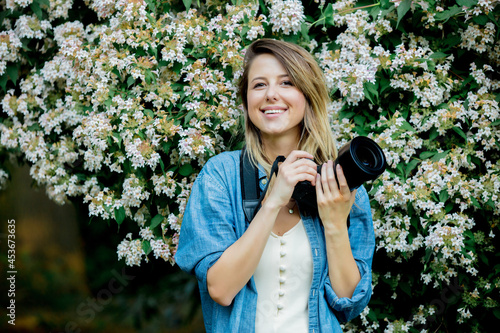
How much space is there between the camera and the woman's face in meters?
0.29

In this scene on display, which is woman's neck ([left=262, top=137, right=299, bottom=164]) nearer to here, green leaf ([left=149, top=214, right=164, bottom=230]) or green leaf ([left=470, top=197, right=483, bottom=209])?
green leaf ([left=149, top=214, right=164, bottom=230])

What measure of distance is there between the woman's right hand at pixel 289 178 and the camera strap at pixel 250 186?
0.10 metres

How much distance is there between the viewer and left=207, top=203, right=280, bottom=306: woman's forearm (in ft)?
5.21

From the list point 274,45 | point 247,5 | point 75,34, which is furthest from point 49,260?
point 274,45

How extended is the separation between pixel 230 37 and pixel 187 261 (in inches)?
50.6

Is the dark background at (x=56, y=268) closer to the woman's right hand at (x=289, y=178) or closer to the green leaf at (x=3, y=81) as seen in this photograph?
the green leaf at (x=3, y=81)

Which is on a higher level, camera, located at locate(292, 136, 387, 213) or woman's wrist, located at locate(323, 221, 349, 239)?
camera, located at locate(292, 136, 387, 213)

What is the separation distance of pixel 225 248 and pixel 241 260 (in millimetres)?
121

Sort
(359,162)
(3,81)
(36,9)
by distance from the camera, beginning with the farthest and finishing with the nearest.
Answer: (3,81), (36,9), (359,162)

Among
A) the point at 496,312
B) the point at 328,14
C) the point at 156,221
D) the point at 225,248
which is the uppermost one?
the point at 328,14

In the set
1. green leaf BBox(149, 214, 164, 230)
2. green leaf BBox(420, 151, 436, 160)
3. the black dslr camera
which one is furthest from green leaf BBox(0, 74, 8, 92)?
green leaf BBox(420, 151, 436, 160)

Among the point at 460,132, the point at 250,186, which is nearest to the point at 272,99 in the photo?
the point at 250,186

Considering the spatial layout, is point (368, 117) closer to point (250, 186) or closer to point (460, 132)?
point (460, 132)

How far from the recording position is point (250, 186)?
5.95 ft
